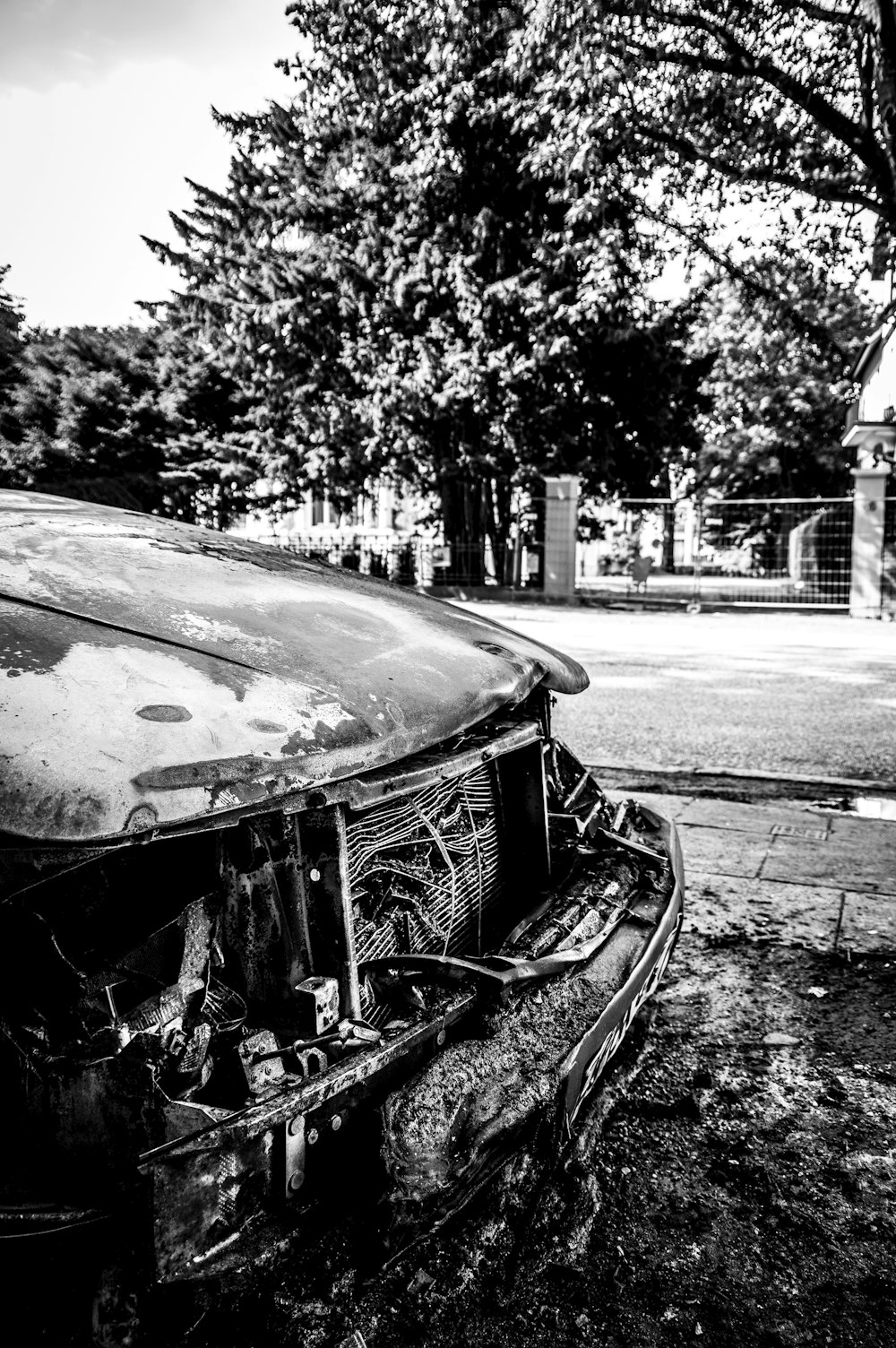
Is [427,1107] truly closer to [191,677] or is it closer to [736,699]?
[191,677]

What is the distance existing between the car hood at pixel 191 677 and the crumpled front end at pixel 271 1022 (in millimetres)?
74

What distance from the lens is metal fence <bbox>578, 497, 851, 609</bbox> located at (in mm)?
16562

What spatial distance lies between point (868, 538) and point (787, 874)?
1348 centimetres

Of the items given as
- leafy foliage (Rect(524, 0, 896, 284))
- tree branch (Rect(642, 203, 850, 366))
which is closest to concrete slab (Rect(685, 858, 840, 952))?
leafy foliage (Rect(524, 0, 896, 284))

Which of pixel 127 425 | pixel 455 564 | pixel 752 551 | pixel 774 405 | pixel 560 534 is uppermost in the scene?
pixel 774 405

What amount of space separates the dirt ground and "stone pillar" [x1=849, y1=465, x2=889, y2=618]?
47.5ft

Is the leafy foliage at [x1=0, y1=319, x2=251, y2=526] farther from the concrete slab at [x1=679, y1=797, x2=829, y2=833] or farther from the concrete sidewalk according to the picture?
the concrete sidewalk

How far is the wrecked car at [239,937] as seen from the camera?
138 centimetres

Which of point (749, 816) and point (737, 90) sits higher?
point (737, 90)

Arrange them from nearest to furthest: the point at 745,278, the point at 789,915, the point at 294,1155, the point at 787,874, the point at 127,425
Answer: the point at 294,1155 → the point at 789,915 → the point at 787,874 → the point at 745,278 → the point at 127,425

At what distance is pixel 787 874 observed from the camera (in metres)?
3.89

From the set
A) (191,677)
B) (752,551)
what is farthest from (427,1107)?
(752,551)

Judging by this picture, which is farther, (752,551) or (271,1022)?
(752,551)

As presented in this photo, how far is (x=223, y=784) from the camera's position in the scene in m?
1.46
